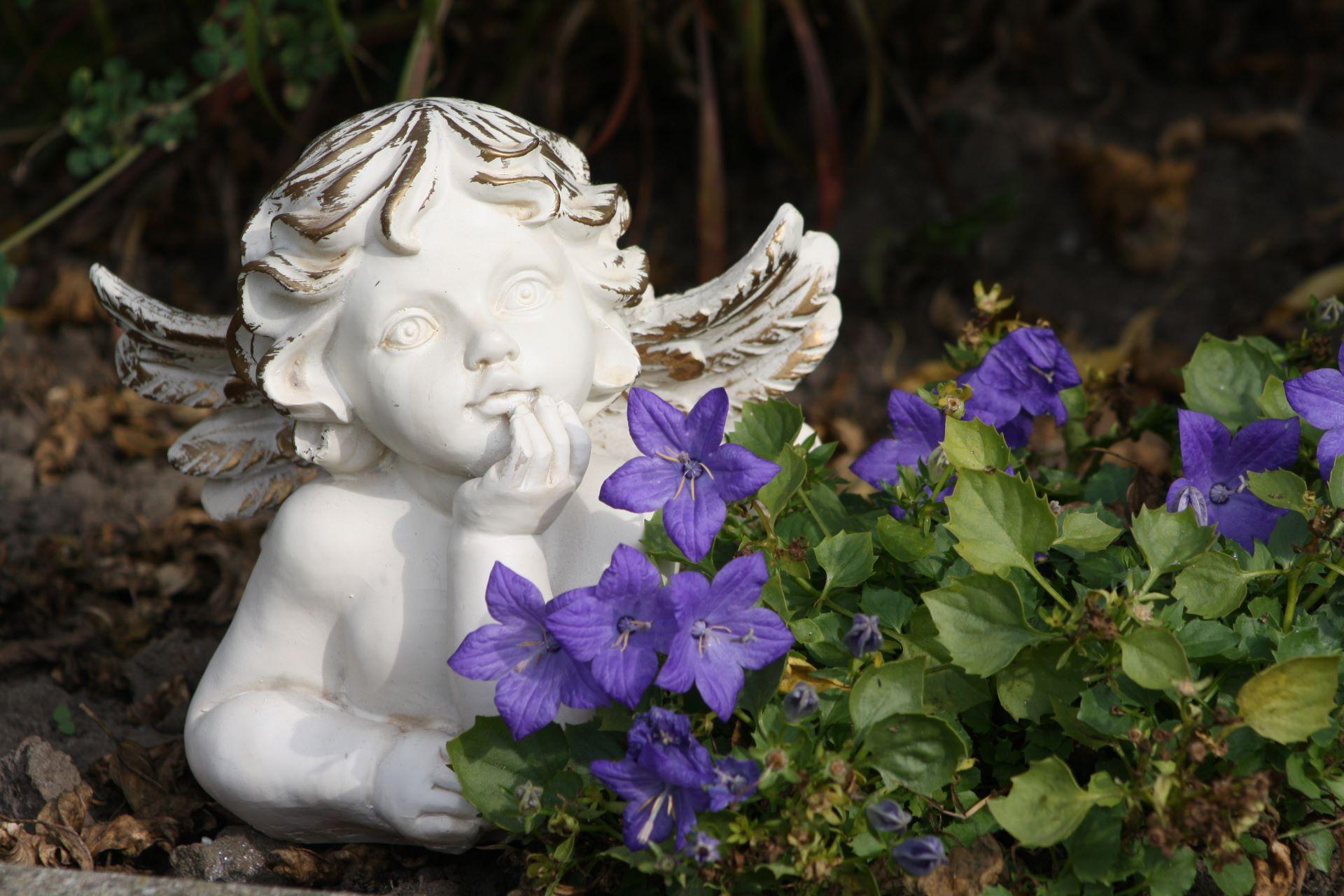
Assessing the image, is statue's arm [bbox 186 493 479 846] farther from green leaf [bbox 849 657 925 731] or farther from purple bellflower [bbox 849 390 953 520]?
purple bellflower [bbox 849 390 953 520]

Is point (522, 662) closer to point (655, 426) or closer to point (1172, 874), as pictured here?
point (655, 426)

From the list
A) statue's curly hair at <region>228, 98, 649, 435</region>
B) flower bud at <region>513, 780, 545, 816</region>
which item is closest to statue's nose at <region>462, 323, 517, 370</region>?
statue's curly hair at <region>228, 98, 649, 435</region>

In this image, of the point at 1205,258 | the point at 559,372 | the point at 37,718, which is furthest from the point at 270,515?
the point at 1205,258

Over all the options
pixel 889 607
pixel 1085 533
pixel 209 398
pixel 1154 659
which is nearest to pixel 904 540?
pixel 889 607

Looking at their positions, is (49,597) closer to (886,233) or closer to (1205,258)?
(886,233)

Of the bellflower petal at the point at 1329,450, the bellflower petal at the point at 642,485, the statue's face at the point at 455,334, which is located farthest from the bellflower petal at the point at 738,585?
the bellflower petal at the point at 1329,450

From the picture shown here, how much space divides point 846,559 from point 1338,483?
1.73ft

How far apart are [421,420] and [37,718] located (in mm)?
982

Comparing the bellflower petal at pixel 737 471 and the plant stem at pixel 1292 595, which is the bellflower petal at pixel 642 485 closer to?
the bellflower petal at pixel 737 471

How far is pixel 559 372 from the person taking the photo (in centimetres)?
146

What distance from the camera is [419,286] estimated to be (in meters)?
1.41

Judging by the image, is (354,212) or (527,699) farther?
(354,212)

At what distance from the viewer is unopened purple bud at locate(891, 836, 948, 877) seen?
1166mm

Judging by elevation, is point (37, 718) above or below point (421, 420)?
below
